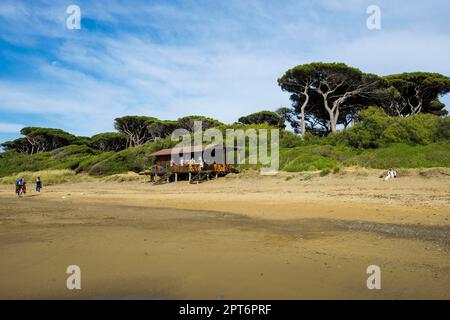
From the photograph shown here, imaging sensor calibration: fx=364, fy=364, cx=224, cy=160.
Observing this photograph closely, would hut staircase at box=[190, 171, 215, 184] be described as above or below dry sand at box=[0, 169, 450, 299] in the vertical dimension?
above

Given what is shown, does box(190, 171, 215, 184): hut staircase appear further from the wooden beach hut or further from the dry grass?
the dry grass

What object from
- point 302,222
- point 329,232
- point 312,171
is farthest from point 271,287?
point 312,171

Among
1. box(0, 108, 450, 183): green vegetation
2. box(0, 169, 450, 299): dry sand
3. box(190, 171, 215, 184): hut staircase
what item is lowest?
box(0, 169, 450, 299): dry sand

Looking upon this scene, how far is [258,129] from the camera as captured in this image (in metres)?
39.9

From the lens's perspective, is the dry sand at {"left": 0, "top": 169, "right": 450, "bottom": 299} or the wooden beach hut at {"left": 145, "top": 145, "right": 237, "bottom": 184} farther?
the wooden beach hut at {"left": 145, "top": 145, "right": 237, "bottom": 184}

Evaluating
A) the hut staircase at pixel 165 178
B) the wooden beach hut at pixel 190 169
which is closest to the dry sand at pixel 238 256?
the wooden beach hut at pixel 190 169

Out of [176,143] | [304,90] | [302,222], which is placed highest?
[304,90]

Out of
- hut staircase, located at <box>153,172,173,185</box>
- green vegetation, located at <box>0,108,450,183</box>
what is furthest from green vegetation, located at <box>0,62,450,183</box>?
hut staircase, located at <box>153,172,173,185</box>

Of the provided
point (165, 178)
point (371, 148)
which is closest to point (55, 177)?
point (165, 178)

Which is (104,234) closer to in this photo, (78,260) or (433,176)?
(78,260)
